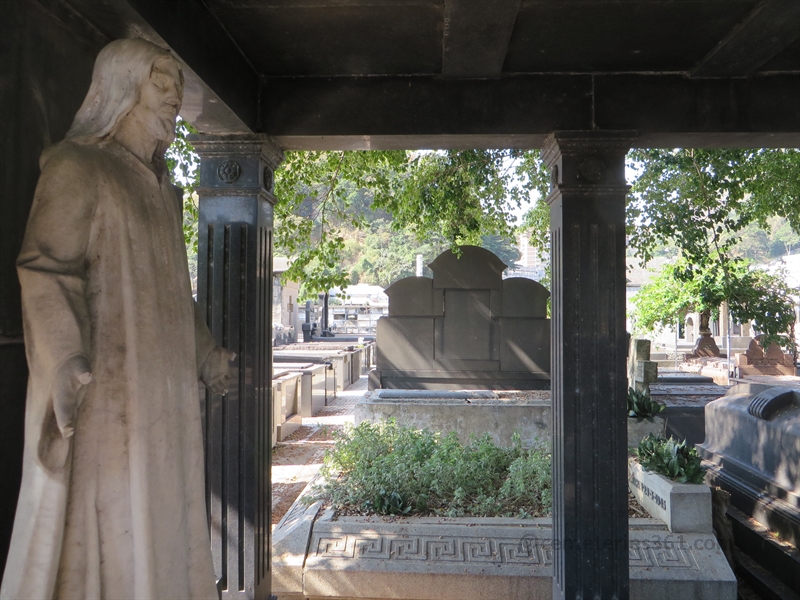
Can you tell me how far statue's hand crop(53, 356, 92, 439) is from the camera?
54.6 inches

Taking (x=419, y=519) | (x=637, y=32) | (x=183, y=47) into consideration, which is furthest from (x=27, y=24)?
(x=419, y=519)

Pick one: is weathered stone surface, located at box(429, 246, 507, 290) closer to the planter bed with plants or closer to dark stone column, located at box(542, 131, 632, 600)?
the planter bed with plants

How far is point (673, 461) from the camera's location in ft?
16.6

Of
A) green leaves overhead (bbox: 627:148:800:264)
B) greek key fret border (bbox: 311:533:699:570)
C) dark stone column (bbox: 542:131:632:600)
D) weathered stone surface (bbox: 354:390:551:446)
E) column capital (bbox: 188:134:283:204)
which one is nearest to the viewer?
dark stone column (bbox: 542:131:632:600)

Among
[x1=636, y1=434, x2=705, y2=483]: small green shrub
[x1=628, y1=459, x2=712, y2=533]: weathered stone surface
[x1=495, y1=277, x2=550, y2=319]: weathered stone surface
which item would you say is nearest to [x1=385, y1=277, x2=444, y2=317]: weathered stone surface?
[x1=495, y1=277, x2=550, y2=319]: weathered stone surface

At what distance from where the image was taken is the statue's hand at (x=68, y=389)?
4.55 feet

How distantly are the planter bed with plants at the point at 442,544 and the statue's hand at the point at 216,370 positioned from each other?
9.31ft

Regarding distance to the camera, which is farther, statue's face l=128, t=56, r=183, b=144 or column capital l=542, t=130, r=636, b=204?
column capital l=542, t=130, r=636, b=204

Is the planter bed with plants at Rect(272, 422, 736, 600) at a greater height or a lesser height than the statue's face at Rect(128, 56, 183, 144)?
lesser

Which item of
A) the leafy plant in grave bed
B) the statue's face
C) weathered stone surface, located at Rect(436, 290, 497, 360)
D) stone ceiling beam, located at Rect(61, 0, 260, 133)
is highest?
stone ceiling beam, located at Rect(61, 0, 260, 133)

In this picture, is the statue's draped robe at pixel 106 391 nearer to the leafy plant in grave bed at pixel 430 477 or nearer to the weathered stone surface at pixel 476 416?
the leafy plant in grave bed at pixel 430 477

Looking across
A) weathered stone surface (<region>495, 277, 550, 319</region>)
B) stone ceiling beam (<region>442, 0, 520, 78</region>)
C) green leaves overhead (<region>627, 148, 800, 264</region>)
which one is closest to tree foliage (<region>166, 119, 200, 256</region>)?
stone ceiling beam (<region>442, 0, 520, 78</region>)

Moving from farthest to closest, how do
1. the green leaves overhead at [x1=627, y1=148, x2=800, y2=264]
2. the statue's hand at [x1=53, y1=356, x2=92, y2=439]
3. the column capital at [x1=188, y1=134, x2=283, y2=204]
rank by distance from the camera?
the green leaves overhead at [x1=627, y1=148, x2=800, y2=264] → the column capital at [x1=188, y1=134, x2=283, y2=204] → the statue's hand at [x1=53, y1=356, x2=92, y2=439]

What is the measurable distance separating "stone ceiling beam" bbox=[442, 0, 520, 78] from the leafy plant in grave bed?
12.2 ft
